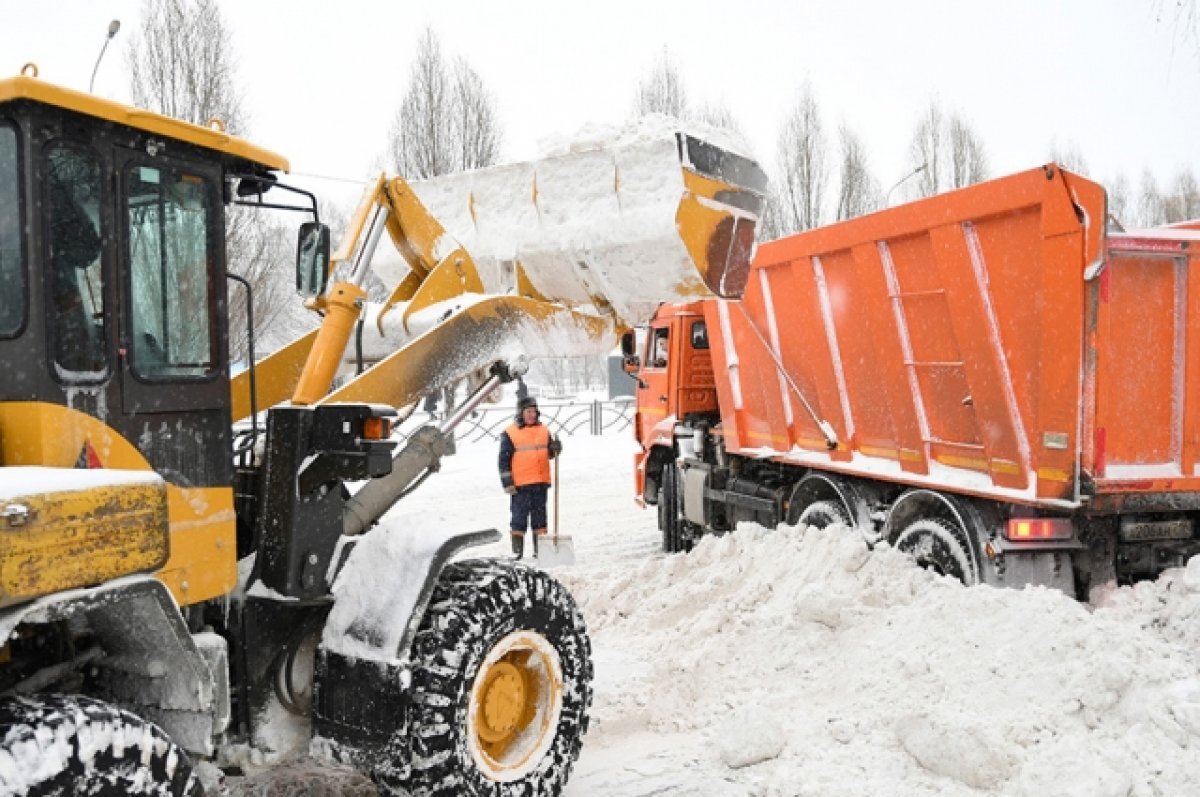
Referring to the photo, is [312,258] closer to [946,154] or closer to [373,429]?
[373,429]

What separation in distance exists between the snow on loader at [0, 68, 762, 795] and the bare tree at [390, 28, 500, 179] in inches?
649

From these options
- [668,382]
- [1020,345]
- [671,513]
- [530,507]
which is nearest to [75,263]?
[1020,345]

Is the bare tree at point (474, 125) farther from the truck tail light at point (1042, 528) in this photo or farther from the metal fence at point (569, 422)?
the truck tail light at point (1042, 528)

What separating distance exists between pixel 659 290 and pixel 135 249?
7.28 feet

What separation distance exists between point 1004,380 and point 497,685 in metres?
3.45

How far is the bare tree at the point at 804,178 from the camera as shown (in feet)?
84.1

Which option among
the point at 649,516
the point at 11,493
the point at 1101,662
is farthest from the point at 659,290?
the point at 649,516

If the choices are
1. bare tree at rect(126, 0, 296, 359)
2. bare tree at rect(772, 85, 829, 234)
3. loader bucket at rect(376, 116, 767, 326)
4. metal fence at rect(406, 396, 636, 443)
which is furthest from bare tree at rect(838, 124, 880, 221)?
loader bucket at rect(376, 116, 767, 326)

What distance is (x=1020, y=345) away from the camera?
554cm

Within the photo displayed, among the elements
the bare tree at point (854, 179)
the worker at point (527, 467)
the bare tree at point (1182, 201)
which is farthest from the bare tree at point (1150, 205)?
the worker at point (527, 467)

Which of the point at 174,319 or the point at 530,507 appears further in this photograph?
the point at 530,507

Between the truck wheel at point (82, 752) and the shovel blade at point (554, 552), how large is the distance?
21.3 ft

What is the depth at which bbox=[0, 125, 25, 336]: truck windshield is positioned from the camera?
262 centimetres

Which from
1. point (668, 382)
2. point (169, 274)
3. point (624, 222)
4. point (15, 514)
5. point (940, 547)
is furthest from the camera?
point (668, 382)
